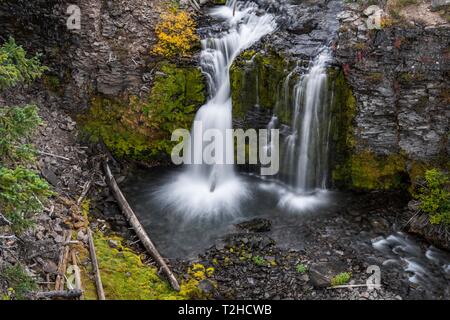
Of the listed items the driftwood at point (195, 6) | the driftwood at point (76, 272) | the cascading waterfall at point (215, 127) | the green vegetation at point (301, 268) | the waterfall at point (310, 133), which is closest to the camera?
the driftwood at point (76, 272)

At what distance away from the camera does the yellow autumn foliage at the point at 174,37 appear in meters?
11.7

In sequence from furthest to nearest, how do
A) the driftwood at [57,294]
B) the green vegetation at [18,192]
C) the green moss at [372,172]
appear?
the green moss at [372,172]
the driftwood at [57,294]
the green vegetation at [18,192]

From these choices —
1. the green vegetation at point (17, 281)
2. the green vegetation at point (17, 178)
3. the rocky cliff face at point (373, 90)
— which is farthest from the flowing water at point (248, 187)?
the green vegetation at point (17, 178)

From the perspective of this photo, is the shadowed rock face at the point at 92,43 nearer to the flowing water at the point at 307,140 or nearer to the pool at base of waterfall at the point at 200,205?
the pool at base of waterfall at the point at 200,205

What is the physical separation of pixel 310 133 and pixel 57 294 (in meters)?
7.08

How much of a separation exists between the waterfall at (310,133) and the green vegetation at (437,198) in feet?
8.28

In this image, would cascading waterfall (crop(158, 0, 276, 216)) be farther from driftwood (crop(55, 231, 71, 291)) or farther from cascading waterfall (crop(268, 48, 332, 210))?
driftwood (crop(55, 231, 71, 291))

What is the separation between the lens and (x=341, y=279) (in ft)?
27.6

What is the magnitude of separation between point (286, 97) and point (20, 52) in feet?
20.3

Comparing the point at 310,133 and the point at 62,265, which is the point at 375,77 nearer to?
the point at 310,133

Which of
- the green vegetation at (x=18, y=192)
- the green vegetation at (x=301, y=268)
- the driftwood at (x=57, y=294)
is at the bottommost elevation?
the green vegetation at (x=301, y=268)

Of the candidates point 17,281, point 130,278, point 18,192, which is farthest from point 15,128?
point 130,278

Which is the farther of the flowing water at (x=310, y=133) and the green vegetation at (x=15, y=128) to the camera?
the flowing water at (x=310, y=133)
